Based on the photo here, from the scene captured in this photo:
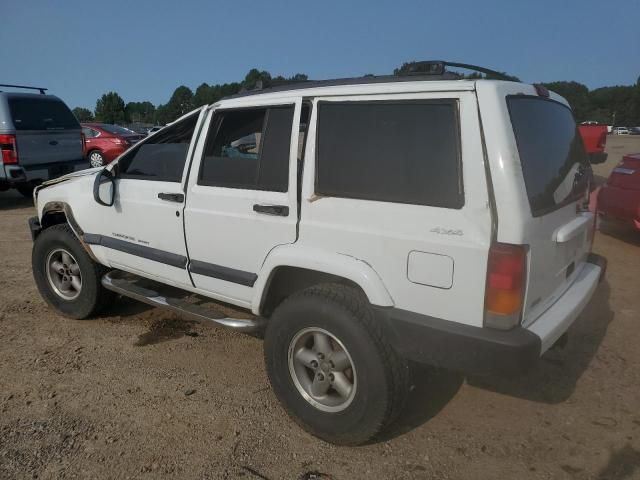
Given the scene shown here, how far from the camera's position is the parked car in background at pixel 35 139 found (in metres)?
8.42

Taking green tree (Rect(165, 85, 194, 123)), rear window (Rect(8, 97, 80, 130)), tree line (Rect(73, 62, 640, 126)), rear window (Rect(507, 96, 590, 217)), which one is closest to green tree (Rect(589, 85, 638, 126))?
tree line (Rect(73, 62, 640, 126))

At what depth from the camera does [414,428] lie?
283cm

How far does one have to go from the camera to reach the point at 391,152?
248cm

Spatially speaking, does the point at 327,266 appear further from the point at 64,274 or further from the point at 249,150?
the point at 64,274

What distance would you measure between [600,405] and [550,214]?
4.59 feet

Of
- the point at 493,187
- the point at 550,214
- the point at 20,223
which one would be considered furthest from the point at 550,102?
the point at 20,223

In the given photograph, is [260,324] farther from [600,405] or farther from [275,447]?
[600,405]

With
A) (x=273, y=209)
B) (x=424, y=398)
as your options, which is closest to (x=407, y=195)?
(x=273, y=209)

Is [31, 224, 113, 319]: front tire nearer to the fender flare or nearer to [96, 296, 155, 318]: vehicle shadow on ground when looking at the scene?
the fender flare

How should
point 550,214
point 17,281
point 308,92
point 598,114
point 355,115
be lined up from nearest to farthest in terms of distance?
point 550,214 < point 355,115 < point 308,92 < point 17,281 < point 598,114

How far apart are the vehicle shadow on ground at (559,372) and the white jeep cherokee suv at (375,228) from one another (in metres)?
0.69

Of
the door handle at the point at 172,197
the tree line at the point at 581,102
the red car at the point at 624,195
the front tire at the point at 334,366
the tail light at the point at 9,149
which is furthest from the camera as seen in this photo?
the tree line at the point at 581,102

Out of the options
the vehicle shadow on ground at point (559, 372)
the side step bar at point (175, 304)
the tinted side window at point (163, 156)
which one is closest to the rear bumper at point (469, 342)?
the vehicle shadow on ground at point (559, 372)

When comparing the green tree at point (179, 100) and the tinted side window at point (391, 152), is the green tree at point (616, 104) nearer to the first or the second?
the green tree at point (179, 100)
